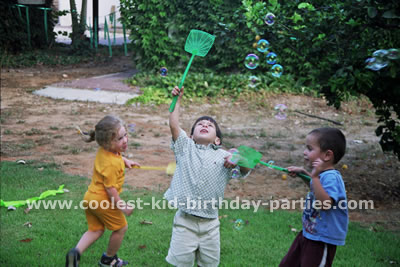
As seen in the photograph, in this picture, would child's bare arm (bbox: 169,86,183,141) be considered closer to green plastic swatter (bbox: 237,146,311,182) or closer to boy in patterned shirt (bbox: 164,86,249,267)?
boy in patterned shirt (bbox: 164,86,249,267)

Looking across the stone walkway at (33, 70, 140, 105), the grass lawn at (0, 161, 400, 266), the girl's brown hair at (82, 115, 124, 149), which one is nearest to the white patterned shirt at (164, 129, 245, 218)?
the girl's brown hair at (82, 115, 124, 149)

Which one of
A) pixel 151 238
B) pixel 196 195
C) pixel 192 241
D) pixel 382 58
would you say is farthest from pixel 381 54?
pixel 151 238

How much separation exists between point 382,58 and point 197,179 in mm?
1531

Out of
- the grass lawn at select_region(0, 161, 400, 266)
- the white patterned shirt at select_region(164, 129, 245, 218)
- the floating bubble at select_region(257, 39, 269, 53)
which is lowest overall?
the grass lawn at select_region(0, 161, 400, 266)

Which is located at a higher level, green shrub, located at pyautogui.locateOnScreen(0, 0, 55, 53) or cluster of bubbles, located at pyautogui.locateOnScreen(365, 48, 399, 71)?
cluster of bubbles, located at pyautogui.locateOnScreen(365, 48, 399, 71)

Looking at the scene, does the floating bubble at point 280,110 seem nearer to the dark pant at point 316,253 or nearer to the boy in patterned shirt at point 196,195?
the boy in patterned shirt at point 196,195

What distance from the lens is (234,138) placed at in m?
7.67

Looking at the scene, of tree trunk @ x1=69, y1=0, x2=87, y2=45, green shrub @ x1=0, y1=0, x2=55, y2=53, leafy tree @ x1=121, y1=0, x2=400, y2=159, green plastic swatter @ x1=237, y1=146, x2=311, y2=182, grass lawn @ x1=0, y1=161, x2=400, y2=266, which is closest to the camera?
green plastic swatter @ x1=237, y1=146, x2=311, y2=182

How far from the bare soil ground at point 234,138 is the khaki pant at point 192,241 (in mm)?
2259

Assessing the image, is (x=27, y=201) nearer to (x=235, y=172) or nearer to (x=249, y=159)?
(x=235, y=172)

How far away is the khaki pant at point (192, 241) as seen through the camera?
296 cm

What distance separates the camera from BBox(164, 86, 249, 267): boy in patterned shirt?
296cm

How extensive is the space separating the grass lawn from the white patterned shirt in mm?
835

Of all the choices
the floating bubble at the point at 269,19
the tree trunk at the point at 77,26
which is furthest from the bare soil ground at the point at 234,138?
the tree trunk at the point at 77,26
